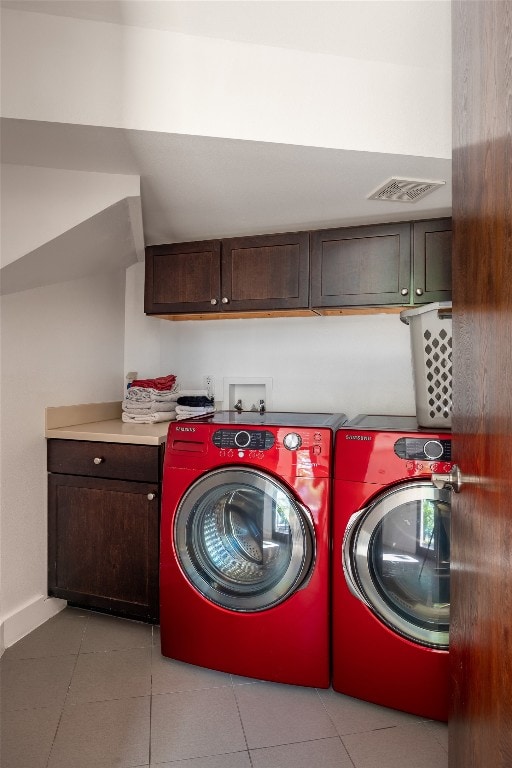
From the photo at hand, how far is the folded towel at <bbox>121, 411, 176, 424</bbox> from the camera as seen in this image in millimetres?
2748

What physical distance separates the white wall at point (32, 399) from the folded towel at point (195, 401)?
0.54 meters

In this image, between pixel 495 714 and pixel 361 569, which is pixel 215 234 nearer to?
pixel 361 569

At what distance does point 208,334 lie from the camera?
3.01 m

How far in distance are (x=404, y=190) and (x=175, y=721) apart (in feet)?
7.22

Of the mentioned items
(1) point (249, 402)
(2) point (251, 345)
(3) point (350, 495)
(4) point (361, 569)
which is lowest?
(4) point (361, 569)

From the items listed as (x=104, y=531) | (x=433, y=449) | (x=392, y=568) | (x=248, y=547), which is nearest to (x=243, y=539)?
(x=248, y=547)

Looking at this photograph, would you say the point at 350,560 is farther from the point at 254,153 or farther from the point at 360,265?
the point at 254,153

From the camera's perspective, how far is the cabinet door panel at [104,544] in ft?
7.66

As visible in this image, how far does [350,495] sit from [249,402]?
1194mm

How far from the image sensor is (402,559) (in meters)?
1.84

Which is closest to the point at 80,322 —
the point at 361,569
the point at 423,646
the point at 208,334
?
the point at 208,334

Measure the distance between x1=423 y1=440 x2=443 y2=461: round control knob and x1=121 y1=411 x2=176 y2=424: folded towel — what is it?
4.98 ft

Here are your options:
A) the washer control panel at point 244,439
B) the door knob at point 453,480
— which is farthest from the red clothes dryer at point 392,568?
the door knob at point 453,480

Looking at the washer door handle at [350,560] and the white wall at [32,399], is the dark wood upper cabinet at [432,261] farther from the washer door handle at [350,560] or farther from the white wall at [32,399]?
the white wall at [32,399]
